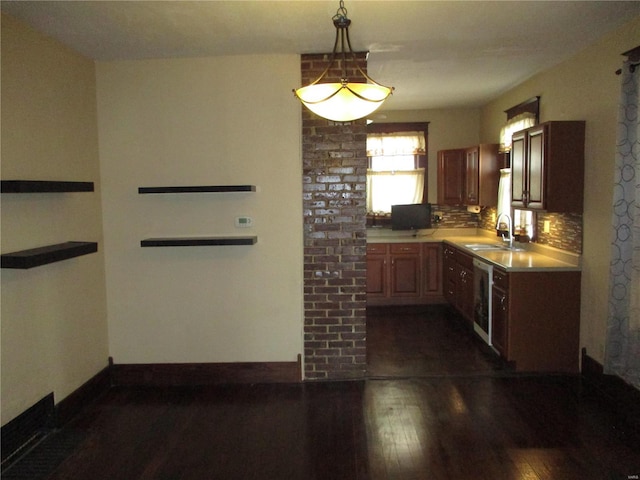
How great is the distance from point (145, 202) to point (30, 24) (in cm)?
142

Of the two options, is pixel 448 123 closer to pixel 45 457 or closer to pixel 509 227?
pixel 509 227

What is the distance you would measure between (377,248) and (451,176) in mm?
1360

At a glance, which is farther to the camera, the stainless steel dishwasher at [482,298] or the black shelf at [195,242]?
the stainless steel dishwasher at [482,298]

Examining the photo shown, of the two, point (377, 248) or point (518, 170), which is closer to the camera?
point (518, 170)

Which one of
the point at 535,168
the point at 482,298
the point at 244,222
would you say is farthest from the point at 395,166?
the point at 244,222

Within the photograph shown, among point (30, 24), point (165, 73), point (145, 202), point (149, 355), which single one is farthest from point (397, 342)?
point (30, 24)

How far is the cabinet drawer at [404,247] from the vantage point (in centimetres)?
620

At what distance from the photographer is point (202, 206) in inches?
153

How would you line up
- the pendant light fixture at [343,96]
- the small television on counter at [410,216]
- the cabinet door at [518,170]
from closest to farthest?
the pendant light fixture at [343,96] → the cabinet door at [518,170] → the small television on counter at [410,216]

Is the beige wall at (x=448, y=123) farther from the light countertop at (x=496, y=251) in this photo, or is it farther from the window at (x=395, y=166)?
the light countertop at (x=496, y=251)

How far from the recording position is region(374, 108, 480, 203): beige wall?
259 inches

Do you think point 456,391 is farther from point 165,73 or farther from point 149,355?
point 165,73

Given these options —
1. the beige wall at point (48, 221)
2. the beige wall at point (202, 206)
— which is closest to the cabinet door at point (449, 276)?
the beige wall at point (202, 206)

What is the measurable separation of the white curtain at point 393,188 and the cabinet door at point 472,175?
69 cm
